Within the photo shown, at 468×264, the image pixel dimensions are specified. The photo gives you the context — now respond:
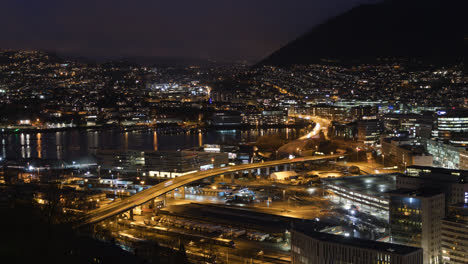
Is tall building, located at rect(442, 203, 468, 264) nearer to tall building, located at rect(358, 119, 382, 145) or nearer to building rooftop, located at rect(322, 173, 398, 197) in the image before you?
building rooftop, located at rect(322, 173, 398, 197)

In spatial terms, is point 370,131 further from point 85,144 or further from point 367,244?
point 367,244

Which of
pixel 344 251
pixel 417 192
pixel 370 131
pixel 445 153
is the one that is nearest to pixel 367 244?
pixel 344 251

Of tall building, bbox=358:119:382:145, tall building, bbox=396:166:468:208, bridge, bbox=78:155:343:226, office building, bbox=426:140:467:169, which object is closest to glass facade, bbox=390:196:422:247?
tall building, bbox=396:166:468:208

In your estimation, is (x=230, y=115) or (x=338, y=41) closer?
(x=230, y=115)

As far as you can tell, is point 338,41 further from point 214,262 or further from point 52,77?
point 214,262

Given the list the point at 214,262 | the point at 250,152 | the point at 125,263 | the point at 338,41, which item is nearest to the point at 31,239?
the point at 125,263

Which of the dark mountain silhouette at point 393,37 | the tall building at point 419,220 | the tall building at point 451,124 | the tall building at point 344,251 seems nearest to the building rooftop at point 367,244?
the tall building at point 344,251
